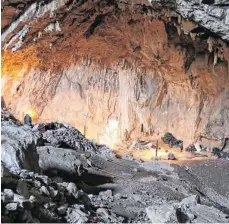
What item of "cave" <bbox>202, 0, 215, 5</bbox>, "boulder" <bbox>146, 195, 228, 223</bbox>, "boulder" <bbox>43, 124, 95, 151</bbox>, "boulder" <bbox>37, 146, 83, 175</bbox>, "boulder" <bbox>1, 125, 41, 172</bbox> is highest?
"cave" <bbox>202, 0, 215, 5</bbox>

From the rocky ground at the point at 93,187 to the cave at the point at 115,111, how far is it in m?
0.03

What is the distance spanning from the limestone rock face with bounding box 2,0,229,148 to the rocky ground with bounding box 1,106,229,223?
5014 mm

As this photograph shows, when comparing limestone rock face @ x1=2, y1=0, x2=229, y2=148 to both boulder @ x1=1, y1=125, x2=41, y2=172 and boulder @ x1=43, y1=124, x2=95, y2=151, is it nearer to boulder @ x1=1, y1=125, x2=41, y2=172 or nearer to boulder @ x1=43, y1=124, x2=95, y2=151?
boulder @ x1=43, y1=124, x2=95, y2=151

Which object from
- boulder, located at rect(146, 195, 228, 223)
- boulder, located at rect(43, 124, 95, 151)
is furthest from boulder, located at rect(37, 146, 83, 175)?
boulder, located at rect(146, 195, 228, 223)

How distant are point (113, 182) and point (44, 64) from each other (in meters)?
9.80

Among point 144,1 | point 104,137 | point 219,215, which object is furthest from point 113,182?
point 104,137

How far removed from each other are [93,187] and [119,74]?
11.0 meters

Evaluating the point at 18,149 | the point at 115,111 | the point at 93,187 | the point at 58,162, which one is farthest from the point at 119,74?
the point at 18,149

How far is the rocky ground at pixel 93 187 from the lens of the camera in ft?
15.0

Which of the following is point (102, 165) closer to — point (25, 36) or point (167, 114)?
point (25, 36)

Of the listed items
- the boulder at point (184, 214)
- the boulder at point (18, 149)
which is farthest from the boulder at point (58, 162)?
the boulder at point (184, 214)

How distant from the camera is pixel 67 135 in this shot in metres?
12.3

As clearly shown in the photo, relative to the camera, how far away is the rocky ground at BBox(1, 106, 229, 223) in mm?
4586

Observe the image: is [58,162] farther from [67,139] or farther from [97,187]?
[67,139]
